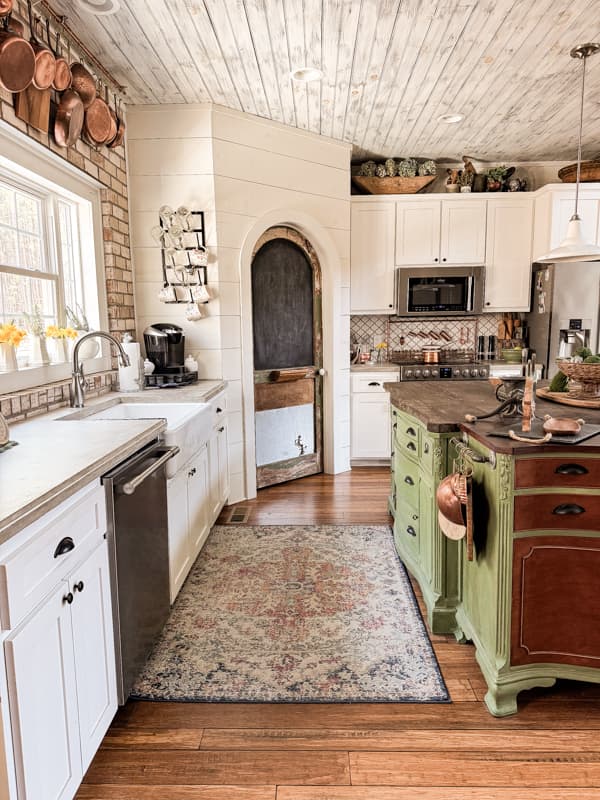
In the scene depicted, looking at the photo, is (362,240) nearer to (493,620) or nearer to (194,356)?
(194,356)

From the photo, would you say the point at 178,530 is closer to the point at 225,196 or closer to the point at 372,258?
the point at 225,196

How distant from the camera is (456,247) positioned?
16.8 feet

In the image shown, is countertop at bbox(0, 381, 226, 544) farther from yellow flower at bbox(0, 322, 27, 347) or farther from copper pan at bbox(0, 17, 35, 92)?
copper pan at bbox(0, 17, 35, 92)

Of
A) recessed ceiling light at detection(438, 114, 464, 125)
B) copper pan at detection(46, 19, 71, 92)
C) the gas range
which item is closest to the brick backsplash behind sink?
the gas range

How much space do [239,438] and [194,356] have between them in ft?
2.33

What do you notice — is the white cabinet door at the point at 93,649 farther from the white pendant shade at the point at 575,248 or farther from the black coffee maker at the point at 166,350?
the white pendant shade at the point at 575,248

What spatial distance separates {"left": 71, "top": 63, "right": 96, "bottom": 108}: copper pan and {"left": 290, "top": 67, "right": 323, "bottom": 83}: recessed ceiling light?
1175 millimetres

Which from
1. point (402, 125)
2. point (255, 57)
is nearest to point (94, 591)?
point (255, 57)

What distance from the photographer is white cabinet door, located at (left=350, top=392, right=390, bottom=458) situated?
499 cm

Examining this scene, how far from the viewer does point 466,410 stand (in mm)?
2434

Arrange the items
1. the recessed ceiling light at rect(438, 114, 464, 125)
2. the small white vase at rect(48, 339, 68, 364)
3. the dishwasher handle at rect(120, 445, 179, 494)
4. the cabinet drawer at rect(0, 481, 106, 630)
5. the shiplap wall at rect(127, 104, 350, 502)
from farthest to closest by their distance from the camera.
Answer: the recessed ceiling light at rect(438, 114, 464, 125), the shiplap wall at rect(127, 104, 350, 502), the small white vase at rect(48, 339, 68, 364), the dishwasher handle at rect(120, 445, 179, 494), the cabinet drawer at rect(0, 481, 106, 630)

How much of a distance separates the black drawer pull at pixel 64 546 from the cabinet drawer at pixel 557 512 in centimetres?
138

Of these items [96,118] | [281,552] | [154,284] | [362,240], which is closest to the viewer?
[96,118]

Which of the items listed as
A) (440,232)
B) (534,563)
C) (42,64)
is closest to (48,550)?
(534,563)
